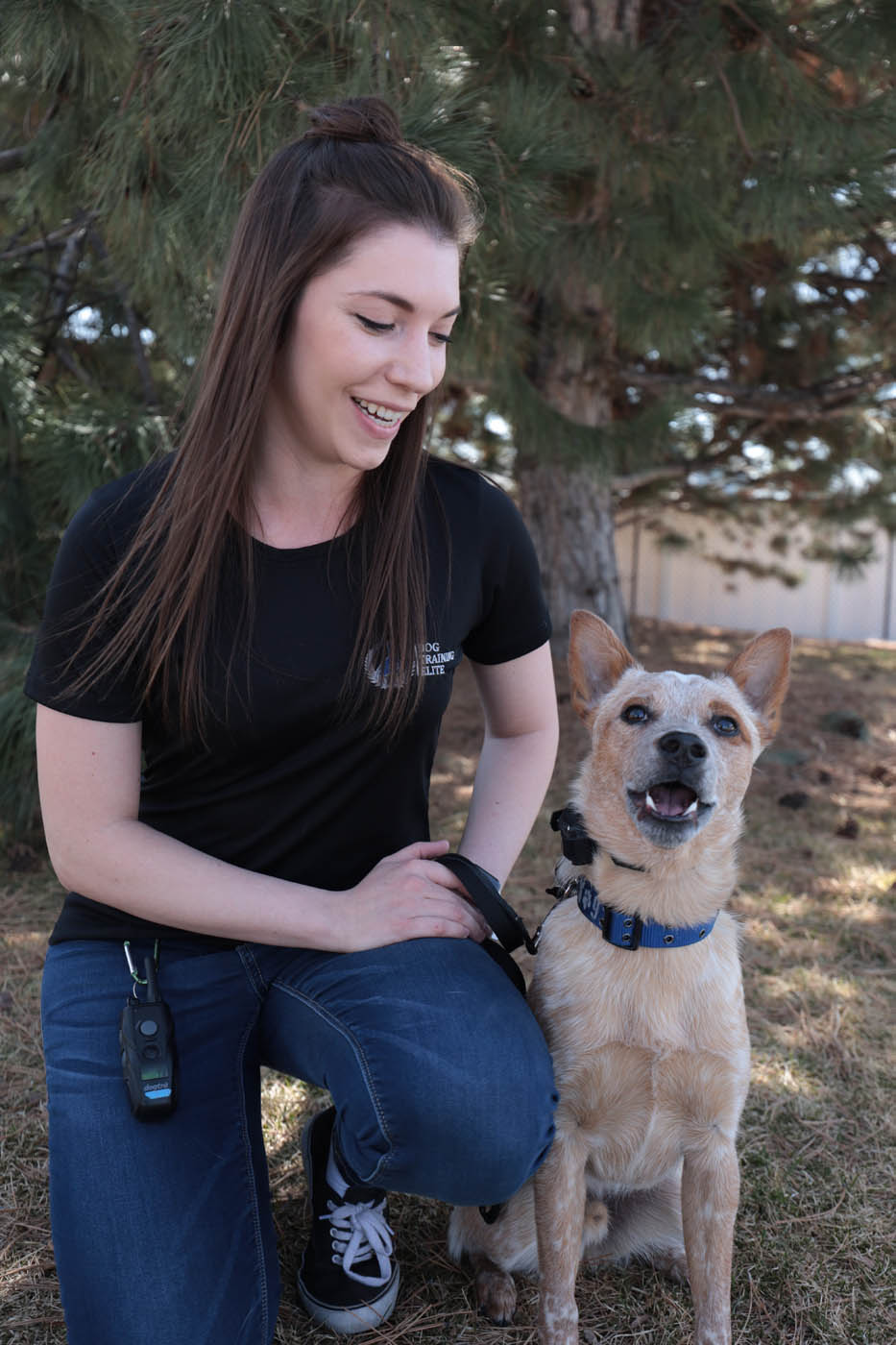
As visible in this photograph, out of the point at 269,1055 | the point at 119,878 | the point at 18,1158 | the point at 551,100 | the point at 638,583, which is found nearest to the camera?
the point at 119,878

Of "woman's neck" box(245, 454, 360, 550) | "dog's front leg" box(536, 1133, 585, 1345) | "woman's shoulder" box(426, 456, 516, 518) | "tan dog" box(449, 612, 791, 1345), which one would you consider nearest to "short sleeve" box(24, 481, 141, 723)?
"woman's neck" box(245, 454, 360, 550)

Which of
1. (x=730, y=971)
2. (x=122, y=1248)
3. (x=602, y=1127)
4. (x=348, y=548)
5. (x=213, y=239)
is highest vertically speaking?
(x=213, y=239)

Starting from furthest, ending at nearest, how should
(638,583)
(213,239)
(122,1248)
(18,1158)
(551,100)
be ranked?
(638,583) < (551,100) < (213,239) < (18,1158) < (122,1248)

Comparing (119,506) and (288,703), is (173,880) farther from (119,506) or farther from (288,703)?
(119,506)

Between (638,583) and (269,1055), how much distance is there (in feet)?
31.1

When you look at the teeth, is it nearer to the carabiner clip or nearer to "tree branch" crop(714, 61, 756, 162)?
the carabiner clip

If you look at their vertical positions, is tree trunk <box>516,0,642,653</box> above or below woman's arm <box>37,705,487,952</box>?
above

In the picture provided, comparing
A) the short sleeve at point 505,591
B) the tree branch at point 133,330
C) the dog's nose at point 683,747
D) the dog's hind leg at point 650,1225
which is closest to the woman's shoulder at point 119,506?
the short sleeve at point 505,591

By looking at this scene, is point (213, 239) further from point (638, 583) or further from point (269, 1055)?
point (638, 583)

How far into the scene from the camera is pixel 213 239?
7.83 ft

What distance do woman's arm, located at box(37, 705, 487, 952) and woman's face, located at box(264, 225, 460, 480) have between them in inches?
23.8

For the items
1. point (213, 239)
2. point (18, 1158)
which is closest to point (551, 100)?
point (213, 239)

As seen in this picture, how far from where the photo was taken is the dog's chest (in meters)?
1.65

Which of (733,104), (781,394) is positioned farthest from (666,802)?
(781,394)
